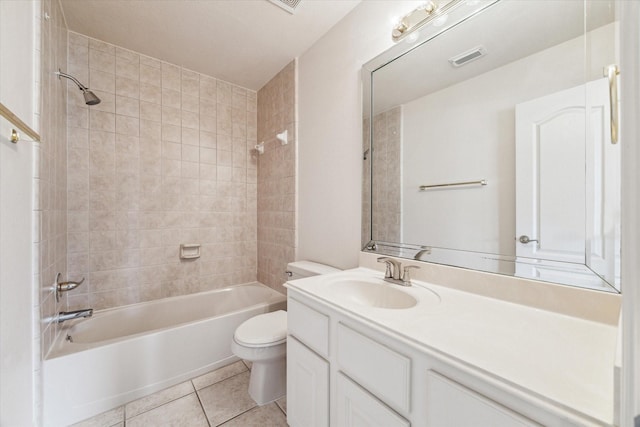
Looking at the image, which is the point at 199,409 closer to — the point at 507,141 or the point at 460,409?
Result: the point at 460,409

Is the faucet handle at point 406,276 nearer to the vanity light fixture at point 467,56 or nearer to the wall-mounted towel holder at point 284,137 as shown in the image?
the vanity light fixture at point 467,56

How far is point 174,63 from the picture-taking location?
2.19 metres

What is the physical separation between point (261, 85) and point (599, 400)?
2.93 m

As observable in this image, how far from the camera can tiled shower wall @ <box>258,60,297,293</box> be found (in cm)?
216

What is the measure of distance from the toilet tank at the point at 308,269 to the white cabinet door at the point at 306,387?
0.58 metres

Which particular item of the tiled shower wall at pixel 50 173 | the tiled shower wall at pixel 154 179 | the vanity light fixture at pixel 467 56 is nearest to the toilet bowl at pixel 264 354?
Answer: the tiled shower wall at pixel 50 173

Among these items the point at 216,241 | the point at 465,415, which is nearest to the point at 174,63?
the point at 216,241

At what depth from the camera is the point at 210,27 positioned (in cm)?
174

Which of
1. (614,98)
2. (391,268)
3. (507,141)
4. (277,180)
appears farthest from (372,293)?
(277,180)

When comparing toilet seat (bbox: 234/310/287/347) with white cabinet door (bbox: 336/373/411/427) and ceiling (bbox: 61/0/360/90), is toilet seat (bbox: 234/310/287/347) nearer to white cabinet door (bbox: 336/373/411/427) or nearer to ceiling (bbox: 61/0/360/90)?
white cabinet door (bbox: 336/373/411/427)

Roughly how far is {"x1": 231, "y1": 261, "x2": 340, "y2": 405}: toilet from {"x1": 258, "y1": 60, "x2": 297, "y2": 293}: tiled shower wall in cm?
72

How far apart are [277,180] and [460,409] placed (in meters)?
2.09

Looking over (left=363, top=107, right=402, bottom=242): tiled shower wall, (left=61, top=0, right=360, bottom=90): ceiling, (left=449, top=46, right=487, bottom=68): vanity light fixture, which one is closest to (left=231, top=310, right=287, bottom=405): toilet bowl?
(left=363, top=107, right=402, bottom=242): tiled shower wall

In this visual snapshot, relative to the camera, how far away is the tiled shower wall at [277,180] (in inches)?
84.9
